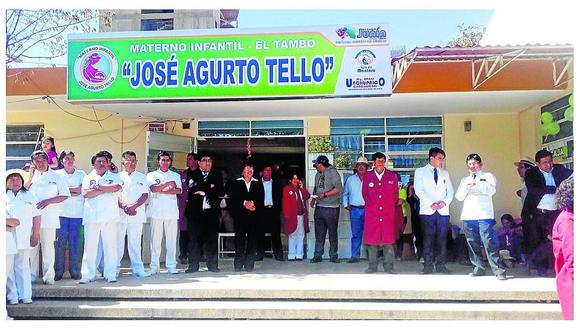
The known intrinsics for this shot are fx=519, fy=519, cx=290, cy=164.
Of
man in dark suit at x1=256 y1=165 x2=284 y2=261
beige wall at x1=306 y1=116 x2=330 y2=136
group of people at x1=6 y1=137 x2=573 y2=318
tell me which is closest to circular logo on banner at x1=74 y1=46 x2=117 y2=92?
group of people at x1=6 y1=137 x2=573 y2=318

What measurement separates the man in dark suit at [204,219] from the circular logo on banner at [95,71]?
1.96 meters

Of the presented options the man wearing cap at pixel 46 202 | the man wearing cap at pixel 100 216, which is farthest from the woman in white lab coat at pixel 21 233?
the man wearing cap at pixel 100 216

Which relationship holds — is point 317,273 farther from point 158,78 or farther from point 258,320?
point 158,78

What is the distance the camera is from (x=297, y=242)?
8547 millimetres

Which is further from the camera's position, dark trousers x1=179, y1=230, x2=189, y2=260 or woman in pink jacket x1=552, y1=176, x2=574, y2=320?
dark trousers x1=179, y1=230, x2=189, y2=260

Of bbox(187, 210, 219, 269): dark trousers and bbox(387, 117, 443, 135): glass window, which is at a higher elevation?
bbox(387, 117, 443, 135): glass window

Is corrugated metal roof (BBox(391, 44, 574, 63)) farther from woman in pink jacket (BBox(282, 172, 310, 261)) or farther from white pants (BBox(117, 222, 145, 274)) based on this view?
white pants (BBox(117, 222, 145, 274))

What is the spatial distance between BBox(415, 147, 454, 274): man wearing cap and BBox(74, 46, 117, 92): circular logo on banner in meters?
4.44

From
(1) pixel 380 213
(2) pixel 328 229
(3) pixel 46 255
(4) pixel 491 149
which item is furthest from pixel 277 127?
(3) pixel 46 255

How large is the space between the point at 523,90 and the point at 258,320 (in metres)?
4.93

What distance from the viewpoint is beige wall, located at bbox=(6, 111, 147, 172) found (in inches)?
377

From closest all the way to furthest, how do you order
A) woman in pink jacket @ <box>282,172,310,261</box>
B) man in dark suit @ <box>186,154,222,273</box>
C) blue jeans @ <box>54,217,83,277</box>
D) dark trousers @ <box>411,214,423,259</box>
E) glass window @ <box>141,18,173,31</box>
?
1. blue jeans @ <box>54,217,83,277</box>
2. man in dark suit @ <box>186,154,222,273</box>
3. dark trousers @ <box>411,214,423,259</box>
4. woman in pink jacket @ <box>282,172,310,261</box>
5. glass window @ <box>141,18,173,31</box>

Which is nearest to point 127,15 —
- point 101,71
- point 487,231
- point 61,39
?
point 61,39

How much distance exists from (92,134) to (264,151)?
3393mm
